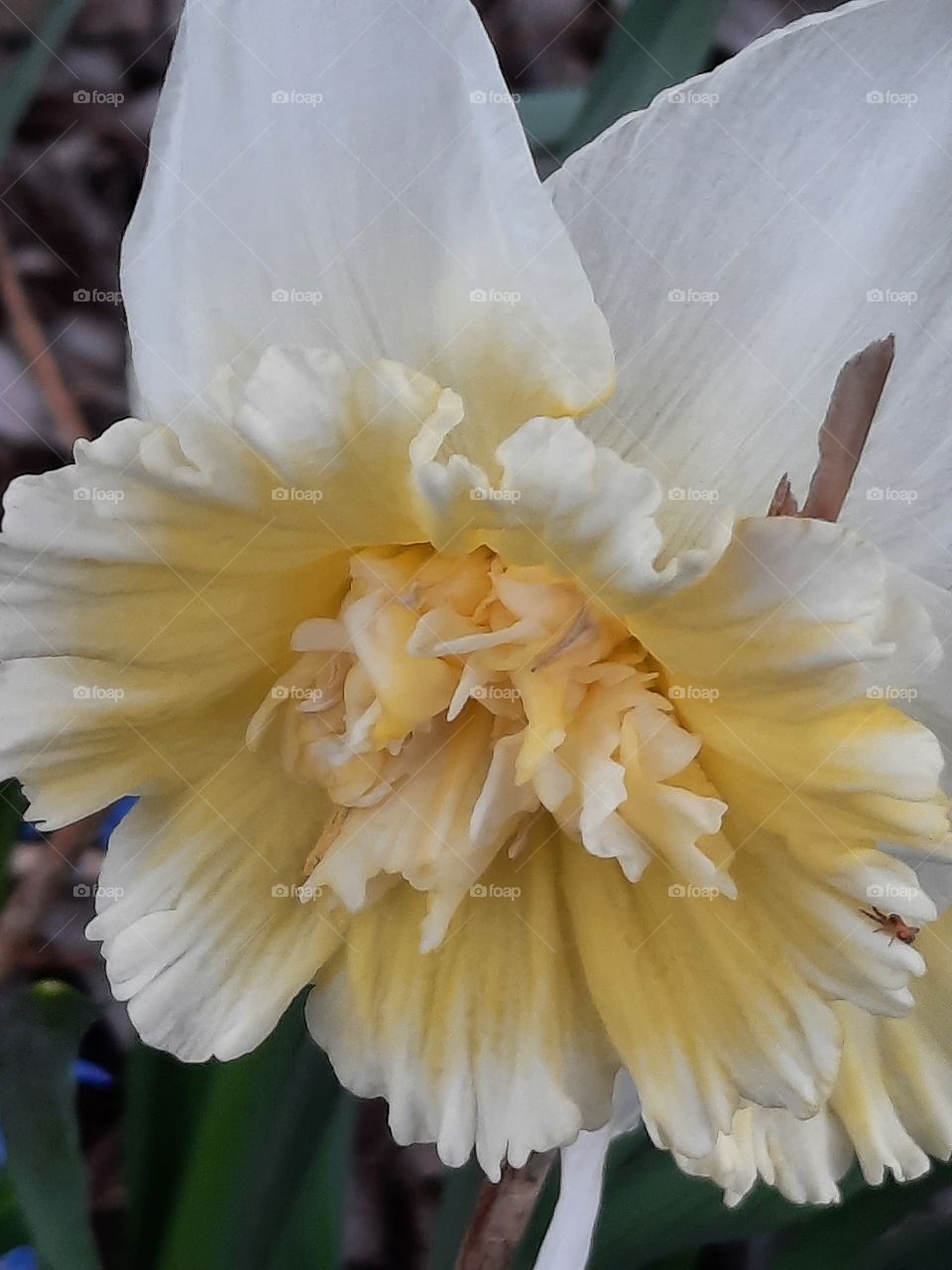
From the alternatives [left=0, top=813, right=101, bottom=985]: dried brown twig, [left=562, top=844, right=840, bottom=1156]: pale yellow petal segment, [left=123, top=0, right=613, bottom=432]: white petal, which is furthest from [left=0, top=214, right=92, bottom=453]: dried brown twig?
[left=562, top=844, right=840, bottom=1156]: pale yellow petal segment

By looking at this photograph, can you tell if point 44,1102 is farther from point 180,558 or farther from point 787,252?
point 787,252

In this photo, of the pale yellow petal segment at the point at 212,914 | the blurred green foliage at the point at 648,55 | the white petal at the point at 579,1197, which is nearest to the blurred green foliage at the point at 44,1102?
the pale yellow petal segment at the point at 212,914

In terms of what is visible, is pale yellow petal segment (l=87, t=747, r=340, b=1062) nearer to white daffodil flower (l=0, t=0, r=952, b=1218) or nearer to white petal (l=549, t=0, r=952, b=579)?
white daffodil flower (l=0, t=0, r=952, b=1218)

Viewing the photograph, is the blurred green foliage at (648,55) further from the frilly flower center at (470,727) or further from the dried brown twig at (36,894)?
the dried brown twig at (36,894)

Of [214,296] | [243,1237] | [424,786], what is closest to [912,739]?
[424,786]

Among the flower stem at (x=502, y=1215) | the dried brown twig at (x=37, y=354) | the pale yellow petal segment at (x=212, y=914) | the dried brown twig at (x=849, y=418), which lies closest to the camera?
the dried brown twig at (x=849, y=418)

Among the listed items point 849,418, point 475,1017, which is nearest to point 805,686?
point 849,418

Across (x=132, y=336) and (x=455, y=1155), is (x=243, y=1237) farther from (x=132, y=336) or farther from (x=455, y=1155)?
(x=132, y=336)
